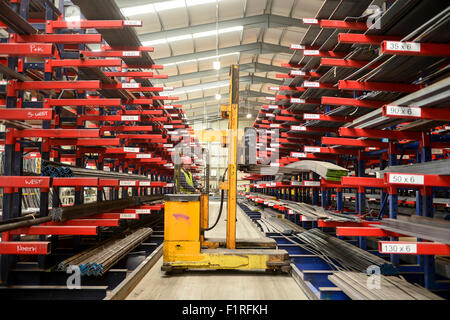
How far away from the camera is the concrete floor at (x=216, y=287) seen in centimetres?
446

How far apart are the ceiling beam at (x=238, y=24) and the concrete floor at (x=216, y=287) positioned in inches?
392

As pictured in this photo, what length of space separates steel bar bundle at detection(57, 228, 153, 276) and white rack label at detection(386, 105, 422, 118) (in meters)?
4.46

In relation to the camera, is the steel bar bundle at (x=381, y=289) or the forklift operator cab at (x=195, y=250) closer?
the steel bar bundle at (x=381, y=289)

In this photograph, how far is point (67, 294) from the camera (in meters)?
4.18

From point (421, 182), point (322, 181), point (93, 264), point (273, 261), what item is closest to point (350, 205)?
point (322, 181)

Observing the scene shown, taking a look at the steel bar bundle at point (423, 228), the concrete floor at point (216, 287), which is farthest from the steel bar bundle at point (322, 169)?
the concrete floor at point (216, 287)

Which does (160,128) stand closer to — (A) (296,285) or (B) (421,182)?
(A) (296,285)

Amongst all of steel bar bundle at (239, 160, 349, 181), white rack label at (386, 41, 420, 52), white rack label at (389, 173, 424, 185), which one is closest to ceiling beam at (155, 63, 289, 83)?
steel bar bundle at (239, 160, 349, 181)

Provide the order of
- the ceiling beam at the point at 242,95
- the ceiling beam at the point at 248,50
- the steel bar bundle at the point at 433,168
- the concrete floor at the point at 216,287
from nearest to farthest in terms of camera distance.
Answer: the steel bar bundle at the point at 433,168, the concrete floor at the point at 216,287, the ceiling beam at the point at 248,50, the ceiling beam at the point at 242,95

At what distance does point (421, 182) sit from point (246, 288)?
3067mm

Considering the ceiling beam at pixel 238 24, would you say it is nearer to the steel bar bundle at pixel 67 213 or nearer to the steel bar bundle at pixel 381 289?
the steel bar bundle at pixel 67 213

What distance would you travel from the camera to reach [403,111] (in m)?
3.17

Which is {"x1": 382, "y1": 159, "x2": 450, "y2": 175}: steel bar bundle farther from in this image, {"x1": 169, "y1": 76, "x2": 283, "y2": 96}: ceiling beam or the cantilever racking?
{"x1": 169, "y1": 76, "x2": 283, "y2": 96}: ceiling beam
